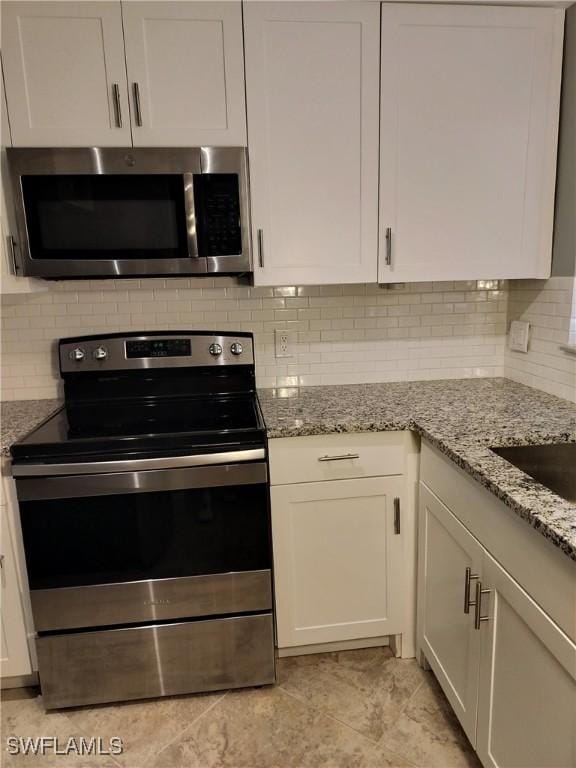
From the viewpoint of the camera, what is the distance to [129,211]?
1676 mm

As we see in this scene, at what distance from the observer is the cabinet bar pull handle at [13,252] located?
167 cm

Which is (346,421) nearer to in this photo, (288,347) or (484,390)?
(288,347)

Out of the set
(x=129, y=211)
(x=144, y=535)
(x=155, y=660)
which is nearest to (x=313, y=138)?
(x=129, y=211)

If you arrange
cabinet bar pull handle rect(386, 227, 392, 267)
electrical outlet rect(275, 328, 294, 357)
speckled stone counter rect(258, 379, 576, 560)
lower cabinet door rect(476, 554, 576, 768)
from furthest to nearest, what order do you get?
1. electrical outlet rect(275, 328, 294, 357)
2. cabinet bar pull handle rect(386, 227, 392, 267)
3. speckled stone counter rect(258, 379, 576, 560)
4. lower cabinet door rect(476, 554, 576, 768)

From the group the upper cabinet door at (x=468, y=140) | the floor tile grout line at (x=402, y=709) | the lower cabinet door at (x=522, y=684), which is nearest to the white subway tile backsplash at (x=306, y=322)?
the upper cabinet door at (x=468, y=140)

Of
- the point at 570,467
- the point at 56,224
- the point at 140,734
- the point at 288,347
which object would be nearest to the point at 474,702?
the point at 570,467

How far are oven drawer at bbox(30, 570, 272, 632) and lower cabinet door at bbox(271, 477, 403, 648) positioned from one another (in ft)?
0.42

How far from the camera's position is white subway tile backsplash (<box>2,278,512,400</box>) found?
6.70 feet

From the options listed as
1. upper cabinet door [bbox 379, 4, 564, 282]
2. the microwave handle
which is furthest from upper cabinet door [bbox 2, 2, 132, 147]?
upper cabinet door [bbox 379, 4, 564, 282]

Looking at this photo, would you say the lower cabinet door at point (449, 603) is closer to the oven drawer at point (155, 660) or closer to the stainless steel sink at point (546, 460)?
the stainless steel sink at point (546, 460)

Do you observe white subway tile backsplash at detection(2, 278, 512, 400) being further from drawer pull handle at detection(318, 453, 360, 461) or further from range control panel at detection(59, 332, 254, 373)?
drawer pull handle at detection(318, 453, 360, 461)

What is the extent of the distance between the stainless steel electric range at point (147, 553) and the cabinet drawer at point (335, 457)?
0.25ft

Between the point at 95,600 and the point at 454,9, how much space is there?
227 cm

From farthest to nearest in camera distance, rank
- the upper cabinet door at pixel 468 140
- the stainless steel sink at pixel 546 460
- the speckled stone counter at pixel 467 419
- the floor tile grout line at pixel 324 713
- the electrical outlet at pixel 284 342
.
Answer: the electrical outlet at pixel 284 342
the upper cabinet door at pixel 468 140
the floor tile grout line at pixel 324 713
the stainless steel sink at pixel 546 460
the speckled stone counter at pixel 467 419
